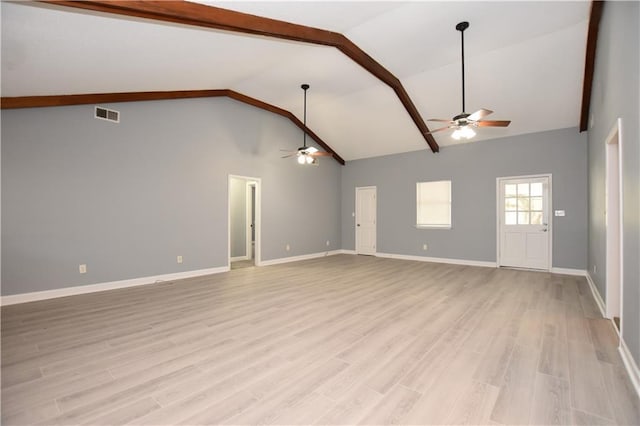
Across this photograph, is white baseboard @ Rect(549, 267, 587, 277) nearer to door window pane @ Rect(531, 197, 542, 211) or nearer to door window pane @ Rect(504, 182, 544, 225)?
door window pane @ Rect(504, 182, 544, 225)

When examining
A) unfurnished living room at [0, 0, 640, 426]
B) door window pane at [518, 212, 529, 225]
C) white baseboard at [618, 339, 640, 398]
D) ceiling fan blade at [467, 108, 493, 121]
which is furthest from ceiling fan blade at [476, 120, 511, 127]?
door window pane at [518, 212, 529, 225]

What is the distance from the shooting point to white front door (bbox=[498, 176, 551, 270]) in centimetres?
629

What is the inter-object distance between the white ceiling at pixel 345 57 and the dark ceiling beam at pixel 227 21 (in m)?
0.11

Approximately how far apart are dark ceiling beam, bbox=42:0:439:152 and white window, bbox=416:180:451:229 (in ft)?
13.5

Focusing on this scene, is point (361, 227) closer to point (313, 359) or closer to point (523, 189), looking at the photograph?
point (523, 189)

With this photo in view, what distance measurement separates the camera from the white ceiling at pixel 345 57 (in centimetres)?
310

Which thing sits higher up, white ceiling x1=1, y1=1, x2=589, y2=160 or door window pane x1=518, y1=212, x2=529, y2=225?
white ceiling x1=1, y1=1, x2=589, y2=160

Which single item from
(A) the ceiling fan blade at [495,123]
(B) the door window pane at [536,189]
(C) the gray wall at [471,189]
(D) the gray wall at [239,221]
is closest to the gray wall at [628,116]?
(A) the ceiling fan blade at [495,123]

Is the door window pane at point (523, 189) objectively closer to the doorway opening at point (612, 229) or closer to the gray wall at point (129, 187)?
the doorway opening at point (612, 229)

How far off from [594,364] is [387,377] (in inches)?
69.4

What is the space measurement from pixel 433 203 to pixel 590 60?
4.61 metres

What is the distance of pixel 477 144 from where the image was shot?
23.4ft

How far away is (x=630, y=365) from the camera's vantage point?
2.25m

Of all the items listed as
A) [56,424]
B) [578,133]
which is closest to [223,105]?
[56,424]
